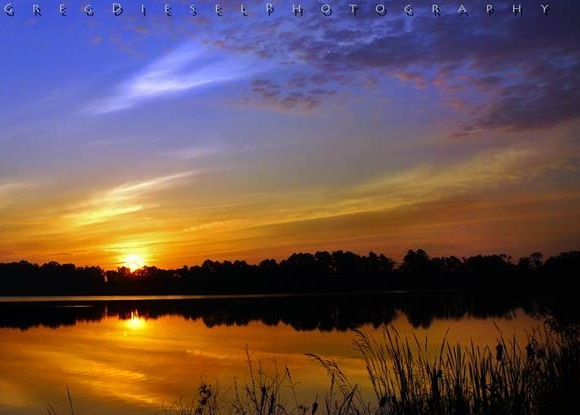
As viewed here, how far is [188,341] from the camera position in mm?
30750

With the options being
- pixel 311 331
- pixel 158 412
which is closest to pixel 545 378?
pixel 158 412

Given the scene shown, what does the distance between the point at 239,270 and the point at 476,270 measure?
40326 millimetres

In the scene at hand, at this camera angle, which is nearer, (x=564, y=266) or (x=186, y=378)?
(x=564, y=266)

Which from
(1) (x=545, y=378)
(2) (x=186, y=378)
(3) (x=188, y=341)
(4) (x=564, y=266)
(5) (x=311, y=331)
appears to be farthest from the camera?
(5) (x=311, y=331)

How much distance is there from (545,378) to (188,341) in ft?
80.1

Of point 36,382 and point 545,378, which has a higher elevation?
point 545,378

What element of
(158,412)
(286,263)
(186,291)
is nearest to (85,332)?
(158,412)

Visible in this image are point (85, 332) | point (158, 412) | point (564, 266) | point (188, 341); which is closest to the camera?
point (158, 412)

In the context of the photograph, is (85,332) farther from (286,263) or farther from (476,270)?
(476,270)

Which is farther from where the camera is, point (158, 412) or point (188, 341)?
point (188, 341)

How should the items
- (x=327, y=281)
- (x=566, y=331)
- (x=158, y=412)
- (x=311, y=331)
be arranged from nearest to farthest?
(x=566, y=331) → (x=158, y=412) → (x=311, y=331) → (x=327, y=281)

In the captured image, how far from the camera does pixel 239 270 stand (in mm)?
114125

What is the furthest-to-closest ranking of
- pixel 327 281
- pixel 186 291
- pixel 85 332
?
pixel 186 291
pixel 327 281
pixel 85 332

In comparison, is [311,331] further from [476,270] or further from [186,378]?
[476,270]
